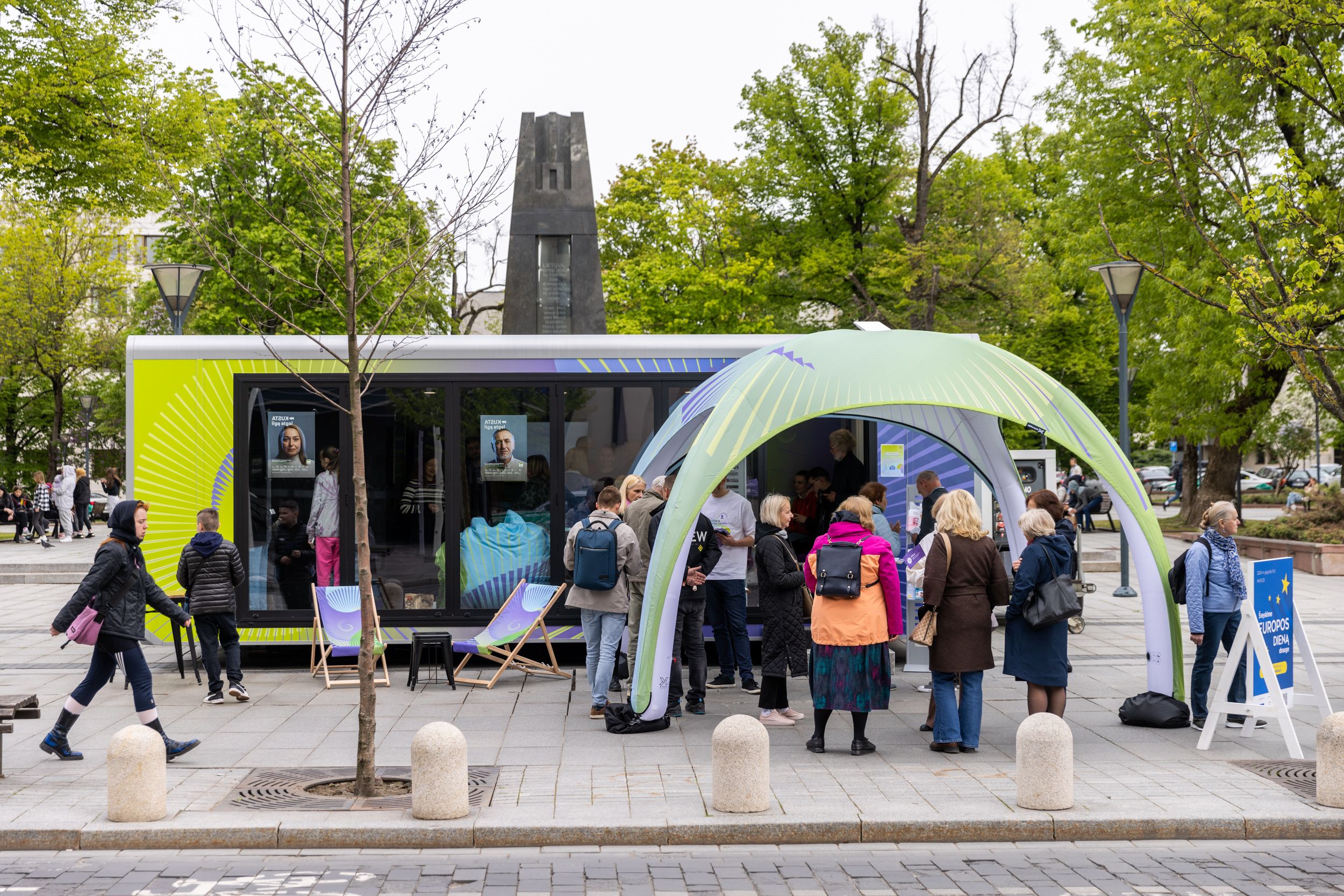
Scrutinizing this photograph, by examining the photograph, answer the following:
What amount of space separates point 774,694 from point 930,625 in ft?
5.01

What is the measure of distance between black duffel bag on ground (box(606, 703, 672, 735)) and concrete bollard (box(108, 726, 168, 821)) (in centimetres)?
324

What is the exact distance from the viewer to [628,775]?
296 inches

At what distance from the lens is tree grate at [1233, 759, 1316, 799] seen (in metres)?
7.16

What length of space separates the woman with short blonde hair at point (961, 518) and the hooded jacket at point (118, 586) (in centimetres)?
527

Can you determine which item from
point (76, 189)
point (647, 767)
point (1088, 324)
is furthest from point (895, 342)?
point (1088, 324)

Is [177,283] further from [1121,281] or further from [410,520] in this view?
[1121,281]

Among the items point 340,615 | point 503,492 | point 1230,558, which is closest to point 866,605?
point 1230,558

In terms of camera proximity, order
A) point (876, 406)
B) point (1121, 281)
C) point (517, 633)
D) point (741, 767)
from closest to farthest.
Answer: point (741, 767)
point (876, 406)
point (517, 633)
point (1121, 281)

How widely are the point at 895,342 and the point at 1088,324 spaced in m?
25.6

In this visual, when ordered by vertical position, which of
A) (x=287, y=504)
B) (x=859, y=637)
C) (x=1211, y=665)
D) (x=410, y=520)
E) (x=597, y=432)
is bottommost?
(x=1211, y=665)

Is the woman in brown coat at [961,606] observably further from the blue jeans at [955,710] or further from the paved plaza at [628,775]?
the paved plaza at [628,775]

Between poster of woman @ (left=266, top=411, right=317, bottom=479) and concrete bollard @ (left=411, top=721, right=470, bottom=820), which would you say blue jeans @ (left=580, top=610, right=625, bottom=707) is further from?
poster of woman @ (left=266, top=411, right=317, bottom=479)

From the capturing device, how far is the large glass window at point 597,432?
454 inches

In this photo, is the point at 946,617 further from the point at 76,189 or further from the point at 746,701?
the point at 76,189
